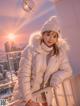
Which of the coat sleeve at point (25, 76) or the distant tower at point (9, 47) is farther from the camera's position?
the distant tower at point (9, 47)

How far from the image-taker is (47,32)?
80.5 inches

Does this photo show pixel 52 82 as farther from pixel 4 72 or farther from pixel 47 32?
pixel 4 72

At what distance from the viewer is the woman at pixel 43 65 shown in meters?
2.00

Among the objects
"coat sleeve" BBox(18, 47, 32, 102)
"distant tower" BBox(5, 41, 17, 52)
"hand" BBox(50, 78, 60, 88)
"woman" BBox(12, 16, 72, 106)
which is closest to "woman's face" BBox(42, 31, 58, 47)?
"woman" BBox(12, 16, 72, 106)

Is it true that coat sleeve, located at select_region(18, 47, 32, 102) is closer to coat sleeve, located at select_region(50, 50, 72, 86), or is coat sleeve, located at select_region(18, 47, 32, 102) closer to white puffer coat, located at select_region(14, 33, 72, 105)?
white puffer coat, located at select_region(14, 33, 72, 105)

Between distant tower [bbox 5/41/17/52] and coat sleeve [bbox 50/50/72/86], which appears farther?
distant tower [bbox 5/41/17/52]

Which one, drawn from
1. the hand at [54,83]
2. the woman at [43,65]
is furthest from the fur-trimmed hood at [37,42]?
the hand at [54,83]

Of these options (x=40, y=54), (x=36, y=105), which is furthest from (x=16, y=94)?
(x=40, y=54)

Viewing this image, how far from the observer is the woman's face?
204 centimetres

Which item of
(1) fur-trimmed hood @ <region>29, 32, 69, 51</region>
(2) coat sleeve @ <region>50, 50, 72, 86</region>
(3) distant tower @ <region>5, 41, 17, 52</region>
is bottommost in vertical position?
(2) coat sleeve @ <region>50, 50, 72, 86</region>

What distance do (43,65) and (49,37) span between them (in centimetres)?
25

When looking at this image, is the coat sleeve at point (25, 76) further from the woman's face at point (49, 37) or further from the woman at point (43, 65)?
the woman's face at point (49, 37)

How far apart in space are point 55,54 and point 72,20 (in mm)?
999

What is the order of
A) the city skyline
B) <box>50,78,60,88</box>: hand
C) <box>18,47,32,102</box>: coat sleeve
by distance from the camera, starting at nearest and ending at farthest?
<box>18,47,32,102</box>: coat sleeve
<box>50,78,60,88</box>: hand
the city skyline
